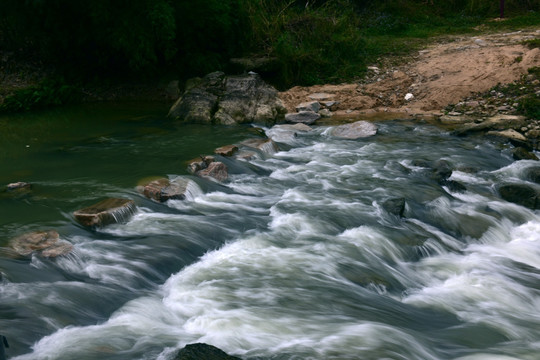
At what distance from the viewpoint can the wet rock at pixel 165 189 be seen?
7742 millimetres

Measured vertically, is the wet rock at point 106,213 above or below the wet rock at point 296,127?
above

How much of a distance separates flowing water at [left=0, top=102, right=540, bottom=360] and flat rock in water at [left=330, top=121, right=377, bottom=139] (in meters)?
1.04

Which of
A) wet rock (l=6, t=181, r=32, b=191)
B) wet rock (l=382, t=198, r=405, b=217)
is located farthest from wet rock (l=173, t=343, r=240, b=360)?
wet rock (l=6, t=181, r=32, b=191)

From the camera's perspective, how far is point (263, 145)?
10672 mm

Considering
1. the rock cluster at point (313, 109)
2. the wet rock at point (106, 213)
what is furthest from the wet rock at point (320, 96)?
the wet rock at point (106, 213)

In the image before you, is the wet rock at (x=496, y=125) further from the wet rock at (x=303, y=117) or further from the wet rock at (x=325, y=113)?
the wet rock at (x=303, y=117)

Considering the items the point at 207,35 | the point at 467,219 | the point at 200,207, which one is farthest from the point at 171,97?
the point at 467,219

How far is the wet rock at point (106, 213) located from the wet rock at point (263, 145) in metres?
3.75

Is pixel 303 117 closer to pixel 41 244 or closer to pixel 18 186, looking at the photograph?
pixel 18 186

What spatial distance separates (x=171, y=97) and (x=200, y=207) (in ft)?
26.7

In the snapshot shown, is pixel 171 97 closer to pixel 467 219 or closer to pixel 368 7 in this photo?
pixel 467 219

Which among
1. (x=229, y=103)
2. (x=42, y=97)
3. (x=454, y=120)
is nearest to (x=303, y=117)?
(x=229, y=103)

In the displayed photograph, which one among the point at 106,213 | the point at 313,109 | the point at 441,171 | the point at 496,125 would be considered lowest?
the point at 441,171

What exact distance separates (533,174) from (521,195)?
1.25 metres
